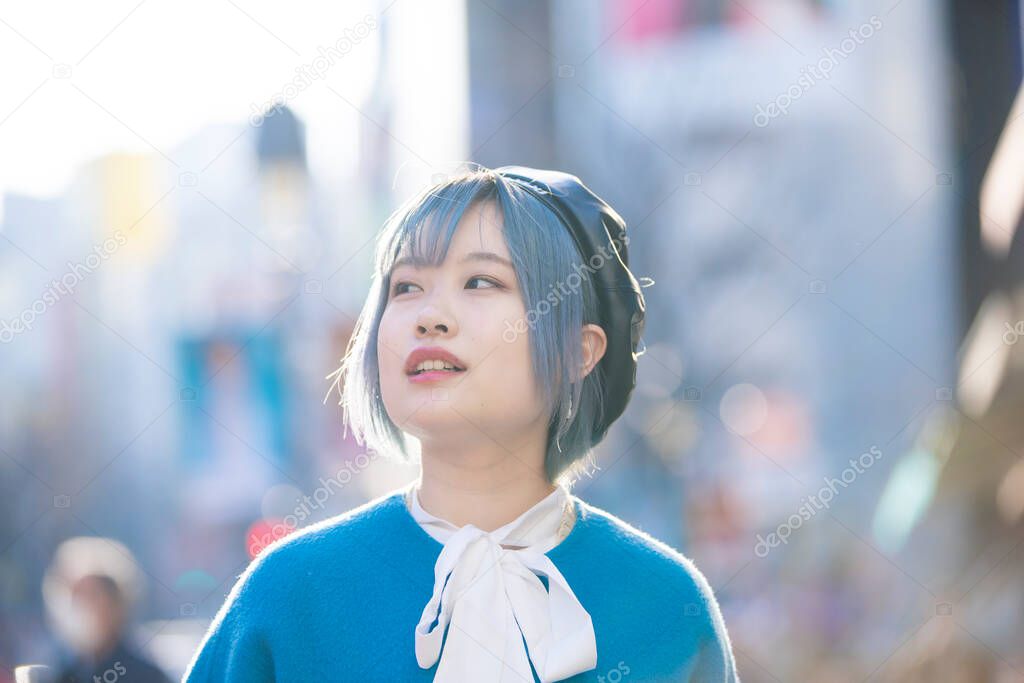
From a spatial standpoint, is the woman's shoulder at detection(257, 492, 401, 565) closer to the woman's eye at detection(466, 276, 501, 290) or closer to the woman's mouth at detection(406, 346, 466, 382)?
the woman's mouth at detection(406, 346, 466, 382)

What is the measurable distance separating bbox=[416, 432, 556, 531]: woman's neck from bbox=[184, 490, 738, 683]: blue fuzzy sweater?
73 mm

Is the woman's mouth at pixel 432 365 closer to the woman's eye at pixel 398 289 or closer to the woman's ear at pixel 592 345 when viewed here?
the woman's eye at pixel 398 289

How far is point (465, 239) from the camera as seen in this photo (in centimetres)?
233

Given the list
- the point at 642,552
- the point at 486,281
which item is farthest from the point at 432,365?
the point at 642,552

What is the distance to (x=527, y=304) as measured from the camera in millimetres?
2305

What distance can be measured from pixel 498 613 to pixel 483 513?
22cm

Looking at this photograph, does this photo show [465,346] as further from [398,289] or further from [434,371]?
[398,289]

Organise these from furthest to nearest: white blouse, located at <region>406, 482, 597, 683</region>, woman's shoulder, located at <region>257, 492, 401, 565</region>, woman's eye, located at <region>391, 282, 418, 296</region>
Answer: woman's eye, located at <region>391, 282, 418, 296</region> < woman's shoulder, located at <region>257, 492, 401, 565</region> < white blouse, located at <region>406, 482, 597, 683</region>

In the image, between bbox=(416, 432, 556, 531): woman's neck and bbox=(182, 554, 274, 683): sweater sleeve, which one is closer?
bbox=(182, 554, 274, 683): sweater sleeve

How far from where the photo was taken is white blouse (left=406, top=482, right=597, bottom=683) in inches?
85.5

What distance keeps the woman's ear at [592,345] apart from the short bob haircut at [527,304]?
20 mm

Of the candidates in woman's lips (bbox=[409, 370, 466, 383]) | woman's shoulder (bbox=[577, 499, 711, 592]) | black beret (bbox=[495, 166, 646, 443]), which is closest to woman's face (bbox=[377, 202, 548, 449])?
woman's lips (bbox=[409, 370, 466, 383])

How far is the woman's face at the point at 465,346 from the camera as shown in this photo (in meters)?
2.23

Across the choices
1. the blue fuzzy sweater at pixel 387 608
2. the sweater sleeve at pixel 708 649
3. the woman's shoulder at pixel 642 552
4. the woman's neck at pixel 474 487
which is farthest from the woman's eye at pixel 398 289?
the sweater sleeve at pixel 708 649
